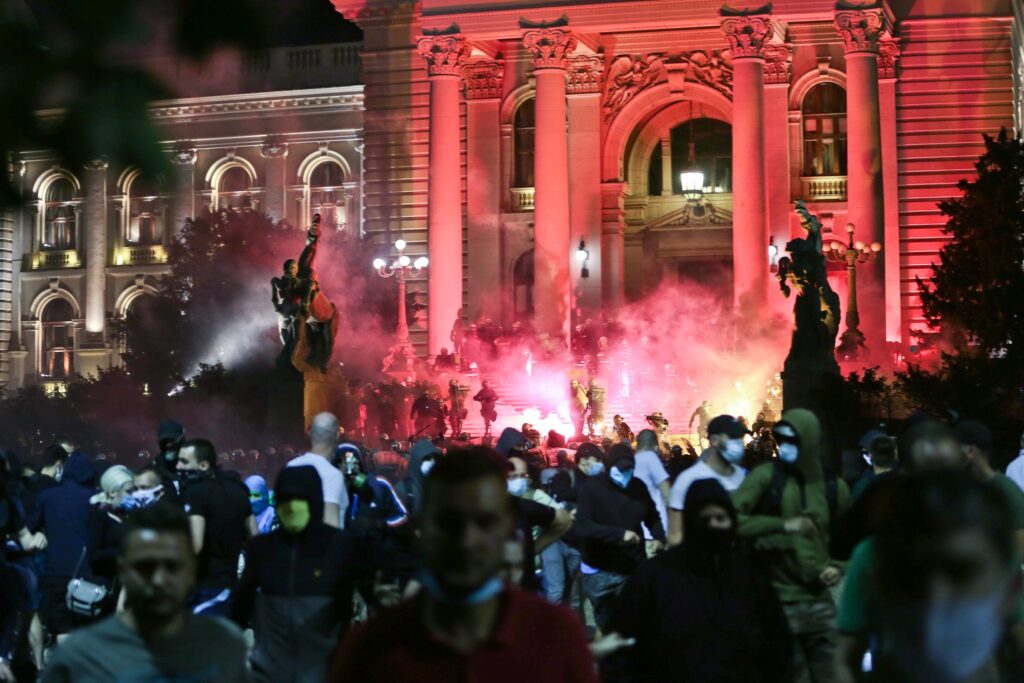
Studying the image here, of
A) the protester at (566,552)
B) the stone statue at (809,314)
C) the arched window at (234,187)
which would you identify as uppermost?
the arched window at (234,187)

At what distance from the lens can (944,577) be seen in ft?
11.7

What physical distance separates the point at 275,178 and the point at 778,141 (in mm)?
22107

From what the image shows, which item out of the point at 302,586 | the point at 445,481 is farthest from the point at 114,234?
the point at 445,481

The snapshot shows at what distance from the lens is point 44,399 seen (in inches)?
1967

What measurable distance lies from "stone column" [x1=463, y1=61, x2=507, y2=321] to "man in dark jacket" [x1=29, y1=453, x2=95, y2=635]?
110ft

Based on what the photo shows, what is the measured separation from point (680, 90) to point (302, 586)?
39.8m

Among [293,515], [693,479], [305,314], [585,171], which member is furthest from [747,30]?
[293,515]

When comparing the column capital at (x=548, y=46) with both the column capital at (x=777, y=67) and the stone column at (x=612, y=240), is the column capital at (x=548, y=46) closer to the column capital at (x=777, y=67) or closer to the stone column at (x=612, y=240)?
the stone column at (x=612, y=240)

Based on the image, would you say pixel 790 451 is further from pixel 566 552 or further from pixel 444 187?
pixel 444 187

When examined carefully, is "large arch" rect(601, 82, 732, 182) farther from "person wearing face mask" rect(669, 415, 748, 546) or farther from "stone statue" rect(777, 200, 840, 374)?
"person wearing face mask" rect(669, 415, 748, 546)

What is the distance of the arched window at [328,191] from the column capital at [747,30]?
20.9 meters

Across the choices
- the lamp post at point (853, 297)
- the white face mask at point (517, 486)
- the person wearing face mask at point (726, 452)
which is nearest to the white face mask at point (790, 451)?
the person wearing face mask at point (726, 452)

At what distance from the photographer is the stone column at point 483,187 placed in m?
46.8

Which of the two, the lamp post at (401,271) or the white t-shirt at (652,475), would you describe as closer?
the white t-shirt at (652,475)
